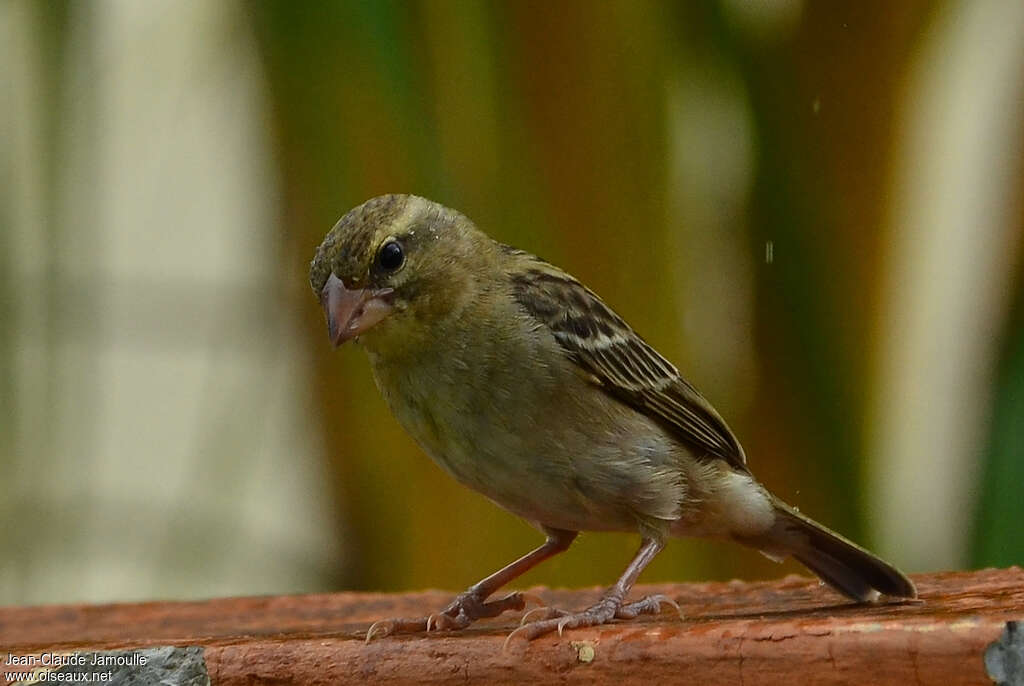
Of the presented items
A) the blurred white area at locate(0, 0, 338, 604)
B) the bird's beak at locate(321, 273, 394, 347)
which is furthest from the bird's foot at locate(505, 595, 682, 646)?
the blurred white area at locate(0, 0, 338, 604)

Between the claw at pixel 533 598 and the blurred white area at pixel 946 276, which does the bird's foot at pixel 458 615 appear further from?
the blurred white area at pixel 946 276

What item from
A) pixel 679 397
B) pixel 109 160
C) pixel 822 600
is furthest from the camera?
pixel 109 160

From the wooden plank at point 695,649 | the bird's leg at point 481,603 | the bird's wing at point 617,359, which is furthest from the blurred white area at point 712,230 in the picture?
the wooden plank at point 695,649

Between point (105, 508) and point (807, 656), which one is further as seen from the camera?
point (105, 508)

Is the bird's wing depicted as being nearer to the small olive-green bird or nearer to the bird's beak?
the small olive-green bird

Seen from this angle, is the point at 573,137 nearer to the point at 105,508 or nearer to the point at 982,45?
the point at 982,45

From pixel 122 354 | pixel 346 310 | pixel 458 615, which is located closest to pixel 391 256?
pixel 346 310

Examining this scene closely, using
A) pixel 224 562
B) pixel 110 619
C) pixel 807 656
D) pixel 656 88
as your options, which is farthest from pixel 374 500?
pixel 807 656
